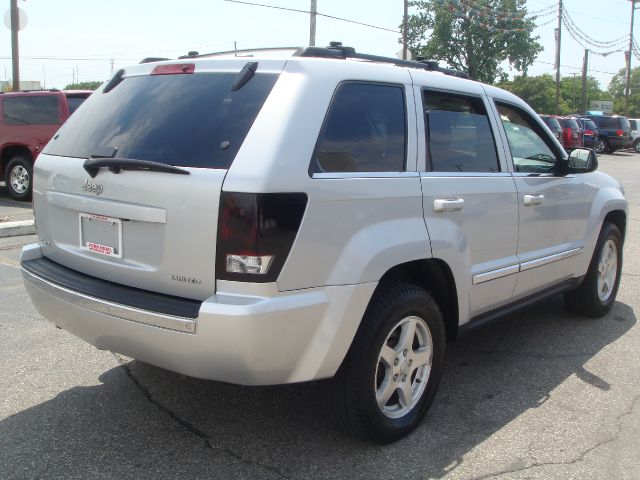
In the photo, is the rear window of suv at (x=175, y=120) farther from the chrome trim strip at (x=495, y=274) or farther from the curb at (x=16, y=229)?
the curb at (x=16, y=229)

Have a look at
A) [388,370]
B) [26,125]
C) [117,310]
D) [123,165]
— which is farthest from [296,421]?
[26,125]

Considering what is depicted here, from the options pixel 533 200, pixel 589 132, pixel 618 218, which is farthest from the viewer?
pixel 589 132

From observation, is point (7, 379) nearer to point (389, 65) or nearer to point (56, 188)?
point (56, 188)

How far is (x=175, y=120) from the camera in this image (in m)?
2.97

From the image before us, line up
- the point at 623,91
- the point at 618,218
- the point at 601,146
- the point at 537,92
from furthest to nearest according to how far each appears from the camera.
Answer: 1. the point at 623,91
2. the point at 537,92
3. the point at 601,146
4. the point at 618,218

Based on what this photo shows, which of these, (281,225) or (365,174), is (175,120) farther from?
(365,174)

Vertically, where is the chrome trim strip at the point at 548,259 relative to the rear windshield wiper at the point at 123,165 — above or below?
below

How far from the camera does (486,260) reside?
3738 millimetres

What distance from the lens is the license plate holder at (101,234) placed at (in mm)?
2943

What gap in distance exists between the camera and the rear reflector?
3.14 metres

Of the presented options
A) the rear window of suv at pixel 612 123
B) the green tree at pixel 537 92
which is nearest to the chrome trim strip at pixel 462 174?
the rear window of suv at pixel 612 123

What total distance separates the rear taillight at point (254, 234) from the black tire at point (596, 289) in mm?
3328

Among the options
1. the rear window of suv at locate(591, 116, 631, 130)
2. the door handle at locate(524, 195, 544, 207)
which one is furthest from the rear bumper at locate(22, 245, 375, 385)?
the rear window of suv at locate(591, 116, 631, 130)

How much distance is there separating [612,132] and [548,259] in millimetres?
31877
